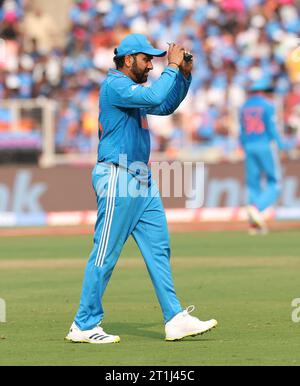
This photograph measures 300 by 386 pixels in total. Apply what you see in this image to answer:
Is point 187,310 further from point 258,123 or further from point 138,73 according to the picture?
point 258,123

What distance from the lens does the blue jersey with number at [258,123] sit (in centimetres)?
1961

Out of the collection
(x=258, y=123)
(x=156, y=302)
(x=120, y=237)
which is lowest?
(x=156, y=302)

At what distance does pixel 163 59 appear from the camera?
1040 inches

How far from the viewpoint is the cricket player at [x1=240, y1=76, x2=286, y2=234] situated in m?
19.6

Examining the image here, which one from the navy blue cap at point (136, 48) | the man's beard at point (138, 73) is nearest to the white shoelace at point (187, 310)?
the man's beard at point (138, 73)

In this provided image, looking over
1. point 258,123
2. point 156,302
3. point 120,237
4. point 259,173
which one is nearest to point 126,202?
point 120,237

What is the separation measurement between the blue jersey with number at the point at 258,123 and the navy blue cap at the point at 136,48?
11.1m

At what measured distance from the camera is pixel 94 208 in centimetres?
2216

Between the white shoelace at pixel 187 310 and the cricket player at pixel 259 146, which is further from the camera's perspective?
the cricket player at pixel 259 146

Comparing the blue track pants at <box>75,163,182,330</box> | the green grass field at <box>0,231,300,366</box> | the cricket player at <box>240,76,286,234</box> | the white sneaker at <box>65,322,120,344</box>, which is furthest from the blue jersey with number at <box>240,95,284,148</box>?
the white sneaker at <box>65,322,120,344</box>

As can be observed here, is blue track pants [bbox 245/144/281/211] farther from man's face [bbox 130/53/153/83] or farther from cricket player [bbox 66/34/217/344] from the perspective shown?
man's face [bbox 130/53/153/83]

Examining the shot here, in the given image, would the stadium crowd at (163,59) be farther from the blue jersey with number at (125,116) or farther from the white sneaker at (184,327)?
the white sneaker at (184,327)

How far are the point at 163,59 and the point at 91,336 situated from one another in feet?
59.9

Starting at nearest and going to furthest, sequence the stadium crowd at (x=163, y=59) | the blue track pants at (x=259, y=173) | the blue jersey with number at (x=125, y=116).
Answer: the blue jersey with number at (x=125, y=116)
the blue track pants at (x=259, y=173)
the stadium crowd at (x=163, y=59)
